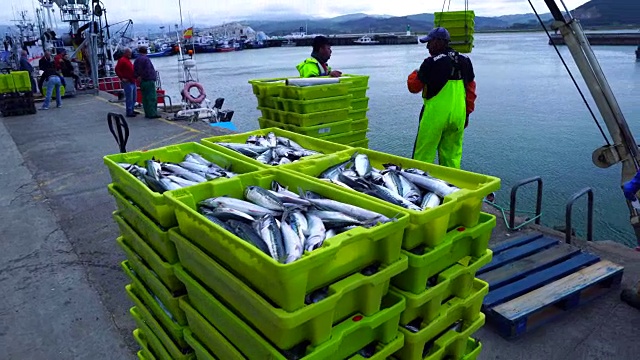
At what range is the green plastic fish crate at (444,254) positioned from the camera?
1.97 metres

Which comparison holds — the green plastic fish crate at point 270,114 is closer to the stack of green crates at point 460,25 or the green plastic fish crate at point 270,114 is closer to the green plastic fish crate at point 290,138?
the green plastic fish crate at point 290,138

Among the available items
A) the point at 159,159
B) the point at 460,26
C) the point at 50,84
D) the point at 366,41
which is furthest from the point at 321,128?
the point at 366,41

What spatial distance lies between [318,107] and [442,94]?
1493 mm

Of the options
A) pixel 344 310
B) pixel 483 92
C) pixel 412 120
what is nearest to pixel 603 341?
pixel 344 310

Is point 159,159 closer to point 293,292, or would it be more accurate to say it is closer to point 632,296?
point 293,292

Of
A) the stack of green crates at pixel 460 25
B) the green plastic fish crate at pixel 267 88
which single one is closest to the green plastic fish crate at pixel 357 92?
the green plastic fish crate at pixel 267 88

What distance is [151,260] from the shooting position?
8.36 ft

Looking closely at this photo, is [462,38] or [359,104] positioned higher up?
[462,38]

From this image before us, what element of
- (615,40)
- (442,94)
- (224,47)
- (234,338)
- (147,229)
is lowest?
(234,338)

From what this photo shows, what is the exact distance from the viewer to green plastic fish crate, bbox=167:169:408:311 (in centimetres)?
157

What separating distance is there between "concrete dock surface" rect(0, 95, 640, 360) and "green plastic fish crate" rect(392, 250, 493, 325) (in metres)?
1.22

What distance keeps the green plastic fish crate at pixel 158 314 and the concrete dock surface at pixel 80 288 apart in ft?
1.83

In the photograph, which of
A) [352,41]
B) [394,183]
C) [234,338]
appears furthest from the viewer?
[352,41]

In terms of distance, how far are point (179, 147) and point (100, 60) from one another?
2235cm
